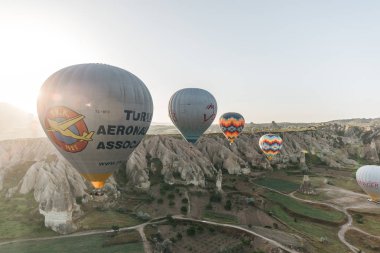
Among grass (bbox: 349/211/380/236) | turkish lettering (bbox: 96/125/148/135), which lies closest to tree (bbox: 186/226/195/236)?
turkish lettering (bbox: 96/125/148/135)

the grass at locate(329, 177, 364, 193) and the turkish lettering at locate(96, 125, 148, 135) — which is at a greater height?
the turkish lettering at locate(96, 125, 148, 135)

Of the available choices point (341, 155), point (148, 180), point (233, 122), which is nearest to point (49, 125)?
point (148, 180)

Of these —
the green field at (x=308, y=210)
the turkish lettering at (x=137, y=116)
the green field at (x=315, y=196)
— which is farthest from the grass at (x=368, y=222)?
the turkish lettering at (x=137, y=116)

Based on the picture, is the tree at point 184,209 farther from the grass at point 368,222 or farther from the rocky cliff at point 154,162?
the grass at point 368,222

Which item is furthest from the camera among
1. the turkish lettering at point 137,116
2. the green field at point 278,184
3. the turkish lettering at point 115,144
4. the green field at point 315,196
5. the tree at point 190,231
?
the green field at point 278,184

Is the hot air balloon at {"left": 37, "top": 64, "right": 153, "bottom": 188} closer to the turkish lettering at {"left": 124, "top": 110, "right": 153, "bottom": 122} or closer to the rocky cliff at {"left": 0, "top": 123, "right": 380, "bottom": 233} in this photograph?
the turkish lettering at {"left": 124, "top": 110, "right": 153, "bottom": 122}

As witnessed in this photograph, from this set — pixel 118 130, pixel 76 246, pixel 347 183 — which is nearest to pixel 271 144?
pixel 347 183

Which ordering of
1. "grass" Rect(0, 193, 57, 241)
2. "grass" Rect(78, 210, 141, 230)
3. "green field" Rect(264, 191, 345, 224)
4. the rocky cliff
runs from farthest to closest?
Result: 1. "green field" Rect(264, 191, 345, 224)
2. the rocky cliff
3. "grass" Rect(78, 210, 141, 230)
4. "grass" Rect(0, 193, 57, 241)
